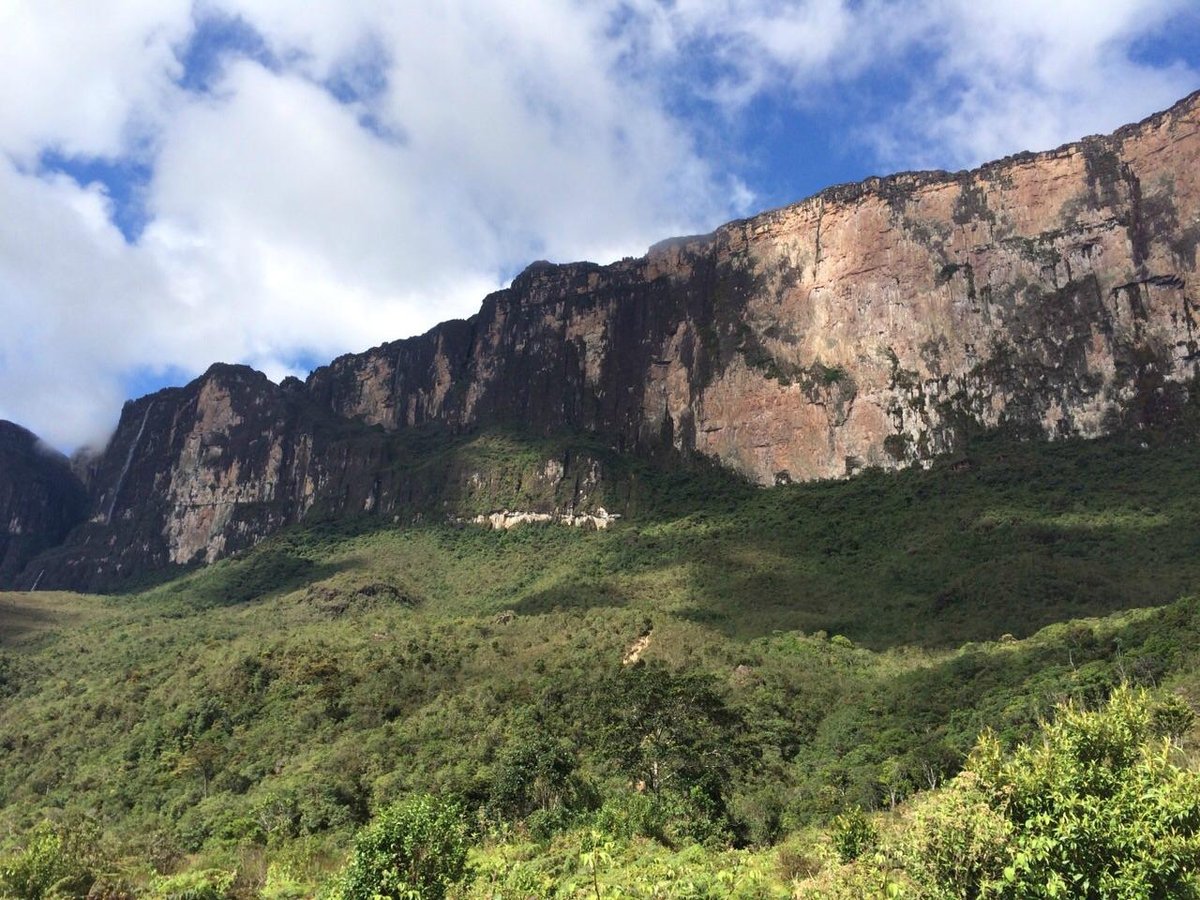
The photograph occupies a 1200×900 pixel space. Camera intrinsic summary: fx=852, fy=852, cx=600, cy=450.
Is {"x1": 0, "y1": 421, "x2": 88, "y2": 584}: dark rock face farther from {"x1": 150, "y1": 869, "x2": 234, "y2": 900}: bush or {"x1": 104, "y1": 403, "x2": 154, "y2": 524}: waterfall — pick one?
{"x1": 150, "y1": 869, "x2": 234, "y2": 900}: bush

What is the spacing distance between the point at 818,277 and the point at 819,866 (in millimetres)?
91548

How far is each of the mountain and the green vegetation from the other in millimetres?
8485

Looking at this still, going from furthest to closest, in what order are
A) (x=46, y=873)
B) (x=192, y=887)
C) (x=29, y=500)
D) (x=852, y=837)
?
(x=29, y=500) → (x=852, y=837) → (x=192, y=887) → (x=46, y=873)

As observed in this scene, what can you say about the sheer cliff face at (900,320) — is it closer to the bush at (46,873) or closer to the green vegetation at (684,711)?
the green vegetation at (684,711)

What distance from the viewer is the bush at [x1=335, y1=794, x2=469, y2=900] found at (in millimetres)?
14953

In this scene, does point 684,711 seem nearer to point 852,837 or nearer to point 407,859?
point 852,837

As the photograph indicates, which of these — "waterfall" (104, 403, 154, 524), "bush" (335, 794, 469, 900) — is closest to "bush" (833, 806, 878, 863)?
"bush" (335, 794, 469, 900)

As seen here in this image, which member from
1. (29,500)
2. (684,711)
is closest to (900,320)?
(684,711)

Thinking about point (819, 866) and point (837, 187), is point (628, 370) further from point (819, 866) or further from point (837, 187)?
point (819, 866)

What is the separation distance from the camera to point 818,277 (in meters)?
105

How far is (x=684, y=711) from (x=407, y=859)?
26231 mm

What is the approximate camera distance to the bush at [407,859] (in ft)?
49.1

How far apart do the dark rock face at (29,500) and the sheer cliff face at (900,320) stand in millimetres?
94972

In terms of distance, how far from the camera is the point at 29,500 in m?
158
